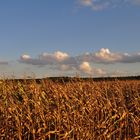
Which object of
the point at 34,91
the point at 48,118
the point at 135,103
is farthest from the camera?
the point at 34,91

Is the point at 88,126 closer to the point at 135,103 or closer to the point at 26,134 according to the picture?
the point at 26,134

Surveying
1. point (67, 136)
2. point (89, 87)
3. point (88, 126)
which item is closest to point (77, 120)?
point (88, 126)

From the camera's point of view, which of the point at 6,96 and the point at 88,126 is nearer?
the point at 88,126

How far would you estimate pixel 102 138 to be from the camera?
24.6 feet

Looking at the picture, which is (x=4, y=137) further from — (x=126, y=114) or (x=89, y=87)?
(x=89, y=87)

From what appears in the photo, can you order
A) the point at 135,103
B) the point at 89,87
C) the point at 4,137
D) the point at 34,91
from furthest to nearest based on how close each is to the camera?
1. the point at 89,87
2. the point at 34,91
3. the point at 135,103
4. the point at 4,137

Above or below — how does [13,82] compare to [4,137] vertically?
above

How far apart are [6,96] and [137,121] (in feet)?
14.9

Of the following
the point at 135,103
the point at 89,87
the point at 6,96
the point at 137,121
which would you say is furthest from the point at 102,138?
the point at 89,87

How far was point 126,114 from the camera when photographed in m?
8.73

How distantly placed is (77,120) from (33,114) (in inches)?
43.3

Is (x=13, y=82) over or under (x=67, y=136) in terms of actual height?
over

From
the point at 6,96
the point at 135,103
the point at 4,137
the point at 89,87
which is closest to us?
the point at 4,137

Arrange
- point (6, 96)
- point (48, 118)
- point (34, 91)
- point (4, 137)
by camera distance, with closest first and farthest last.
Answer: point (4, 137)
point (48, 118)
point (6, 96)
point (34, 91)
